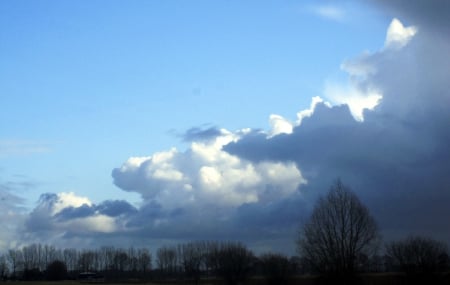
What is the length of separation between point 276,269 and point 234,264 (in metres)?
25.7

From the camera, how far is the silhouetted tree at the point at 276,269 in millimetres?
124812

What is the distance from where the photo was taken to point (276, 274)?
127 meters

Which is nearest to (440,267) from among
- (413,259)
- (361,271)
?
(413,259)

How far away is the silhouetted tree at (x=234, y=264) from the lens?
14938cm

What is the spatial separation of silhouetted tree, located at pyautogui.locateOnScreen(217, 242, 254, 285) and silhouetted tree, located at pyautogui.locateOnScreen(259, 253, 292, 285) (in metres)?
15.4

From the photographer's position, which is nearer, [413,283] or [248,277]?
[413,283]

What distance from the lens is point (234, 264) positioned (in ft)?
497

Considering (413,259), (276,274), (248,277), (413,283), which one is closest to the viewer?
(413,283)

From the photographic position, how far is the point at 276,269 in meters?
128

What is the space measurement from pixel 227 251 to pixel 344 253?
77.5 m

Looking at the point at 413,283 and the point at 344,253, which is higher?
the point at 344,253

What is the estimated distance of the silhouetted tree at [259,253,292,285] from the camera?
125 m

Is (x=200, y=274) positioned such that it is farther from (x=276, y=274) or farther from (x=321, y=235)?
(x=321, y=235)

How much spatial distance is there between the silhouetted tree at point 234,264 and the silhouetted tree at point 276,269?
15355 millimetres
